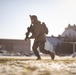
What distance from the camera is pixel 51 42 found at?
63.4m

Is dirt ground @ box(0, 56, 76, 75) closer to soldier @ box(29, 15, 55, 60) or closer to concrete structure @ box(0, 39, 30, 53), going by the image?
soldier @ box(29, 15, 55, 60)

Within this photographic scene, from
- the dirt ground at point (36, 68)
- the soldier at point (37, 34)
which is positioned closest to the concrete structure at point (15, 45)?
the soldier at point (37, 34)

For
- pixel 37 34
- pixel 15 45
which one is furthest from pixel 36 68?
pixel 15 45

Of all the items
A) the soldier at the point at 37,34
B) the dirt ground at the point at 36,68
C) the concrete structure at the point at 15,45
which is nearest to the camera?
the dirt ground at the point at 36,68

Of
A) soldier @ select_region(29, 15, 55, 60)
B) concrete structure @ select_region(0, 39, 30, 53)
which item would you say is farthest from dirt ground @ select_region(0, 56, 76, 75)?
concrete structure @ select_region(0, 39, 30, 53)

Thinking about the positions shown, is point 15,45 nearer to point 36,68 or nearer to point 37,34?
point 37,34

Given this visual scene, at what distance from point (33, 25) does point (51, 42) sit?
2100 inches

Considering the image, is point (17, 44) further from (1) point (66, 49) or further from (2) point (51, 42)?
(1) point (66, 49)

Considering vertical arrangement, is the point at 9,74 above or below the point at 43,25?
below

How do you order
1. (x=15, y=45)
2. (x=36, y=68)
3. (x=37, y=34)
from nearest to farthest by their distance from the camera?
(x=36, y=68) < (x=37, y=34) < (x=15, y=45)

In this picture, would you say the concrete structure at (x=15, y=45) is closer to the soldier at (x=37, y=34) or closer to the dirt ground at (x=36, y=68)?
the soldier at (x=37, y=34)

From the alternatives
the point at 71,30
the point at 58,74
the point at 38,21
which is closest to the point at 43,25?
the point at 38,21

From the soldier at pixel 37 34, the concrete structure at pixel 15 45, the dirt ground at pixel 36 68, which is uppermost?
the soldier at pixel 37 34

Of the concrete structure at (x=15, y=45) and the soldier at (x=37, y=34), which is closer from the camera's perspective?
the soldier at (x=37, y=34)
